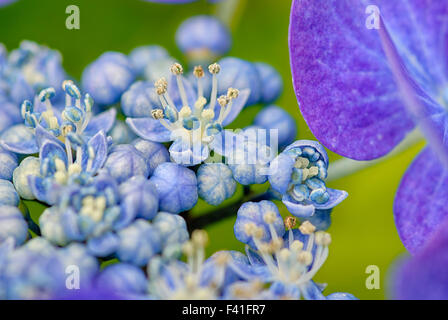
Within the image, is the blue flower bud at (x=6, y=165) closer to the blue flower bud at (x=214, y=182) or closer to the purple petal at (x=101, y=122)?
the purple petal at (x=101, y=122)

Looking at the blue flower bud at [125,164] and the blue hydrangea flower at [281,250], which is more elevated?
the blue flower bud at [125,164]

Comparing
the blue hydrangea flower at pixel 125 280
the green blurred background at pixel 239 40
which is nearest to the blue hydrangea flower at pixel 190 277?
the blue hydrangea flower at pixel 125 280

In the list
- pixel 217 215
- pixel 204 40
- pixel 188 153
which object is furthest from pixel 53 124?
pixel 204 40

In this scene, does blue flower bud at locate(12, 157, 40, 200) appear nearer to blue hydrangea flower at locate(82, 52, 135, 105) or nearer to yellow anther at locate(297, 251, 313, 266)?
blue hydrangea flower at locate(82, 52, 135, 105)

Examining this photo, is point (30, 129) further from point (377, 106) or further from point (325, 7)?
point (377, 106)

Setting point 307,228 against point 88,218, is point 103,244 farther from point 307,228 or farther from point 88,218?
point 307,228

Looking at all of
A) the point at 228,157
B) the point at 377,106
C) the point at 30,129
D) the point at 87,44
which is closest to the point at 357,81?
the point at 377,106
